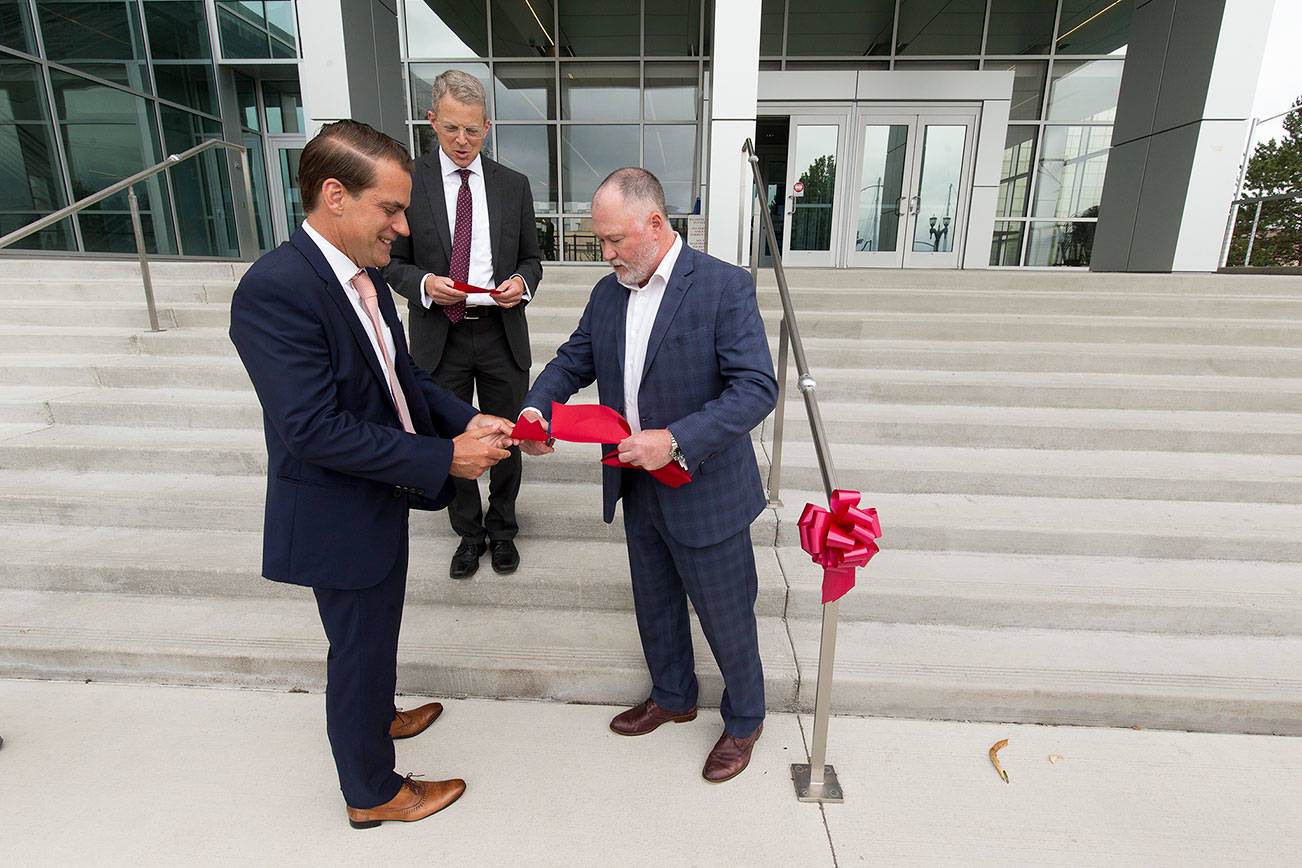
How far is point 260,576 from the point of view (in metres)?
2.87

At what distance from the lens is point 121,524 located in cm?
324

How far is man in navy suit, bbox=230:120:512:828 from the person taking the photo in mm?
1412

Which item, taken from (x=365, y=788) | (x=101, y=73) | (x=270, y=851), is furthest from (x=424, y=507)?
(x=101, y=73)

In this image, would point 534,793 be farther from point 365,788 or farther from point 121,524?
point 121,524

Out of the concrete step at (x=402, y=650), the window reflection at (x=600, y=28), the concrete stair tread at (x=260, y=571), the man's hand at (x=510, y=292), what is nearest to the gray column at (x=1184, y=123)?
the concrete stair tread at (x=260, y=571)

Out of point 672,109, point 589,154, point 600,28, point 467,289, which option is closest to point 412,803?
point 467,289

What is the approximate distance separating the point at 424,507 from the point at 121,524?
8.44 feet

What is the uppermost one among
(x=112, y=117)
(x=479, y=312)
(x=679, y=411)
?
(x=112, y=117)

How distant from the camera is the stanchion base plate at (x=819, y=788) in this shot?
201 cm

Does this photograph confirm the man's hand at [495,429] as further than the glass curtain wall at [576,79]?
No

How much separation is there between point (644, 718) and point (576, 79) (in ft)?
35.1

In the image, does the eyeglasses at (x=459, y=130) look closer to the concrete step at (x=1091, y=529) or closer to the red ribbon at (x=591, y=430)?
the red ribbon at (x=591, y=430)

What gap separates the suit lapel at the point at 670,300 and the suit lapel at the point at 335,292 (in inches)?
29.7

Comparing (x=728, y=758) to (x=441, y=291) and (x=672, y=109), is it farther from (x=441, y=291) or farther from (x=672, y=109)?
(x=672, y=109)
